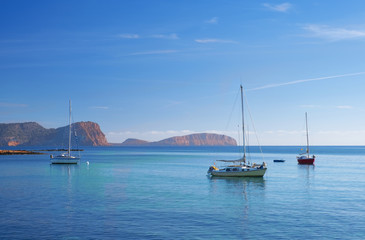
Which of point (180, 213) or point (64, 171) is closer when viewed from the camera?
point (180, 213)

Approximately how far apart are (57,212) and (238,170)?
40.3 m

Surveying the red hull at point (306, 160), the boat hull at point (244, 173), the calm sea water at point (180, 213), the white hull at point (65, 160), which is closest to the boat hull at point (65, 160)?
the white hull at point (65, 160)

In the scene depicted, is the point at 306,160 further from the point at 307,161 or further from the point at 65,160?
the point at 65,160

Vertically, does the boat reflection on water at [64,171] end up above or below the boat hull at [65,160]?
below

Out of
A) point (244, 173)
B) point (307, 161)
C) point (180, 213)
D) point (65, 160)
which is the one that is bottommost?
point (307, 161)

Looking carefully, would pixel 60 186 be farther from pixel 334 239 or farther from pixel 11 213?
pixel 334 239

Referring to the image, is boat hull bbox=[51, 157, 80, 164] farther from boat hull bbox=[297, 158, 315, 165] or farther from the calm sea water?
boat hull bbox=[297, 158, 315, 165]

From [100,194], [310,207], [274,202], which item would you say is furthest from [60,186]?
[310,207]

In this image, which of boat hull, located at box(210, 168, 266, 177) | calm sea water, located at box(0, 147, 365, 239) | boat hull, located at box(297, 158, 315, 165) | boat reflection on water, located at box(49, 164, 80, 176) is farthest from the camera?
boat hull, located at box(297, 158, 315, 165)

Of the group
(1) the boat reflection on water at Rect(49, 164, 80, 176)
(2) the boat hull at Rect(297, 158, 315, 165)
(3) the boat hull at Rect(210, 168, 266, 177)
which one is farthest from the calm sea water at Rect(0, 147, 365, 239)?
(2) the boat hull at Rect(297, 158, 315, 165)

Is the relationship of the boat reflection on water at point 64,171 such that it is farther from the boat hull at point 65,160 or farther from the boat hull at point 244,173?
the boat hull at point 244,173

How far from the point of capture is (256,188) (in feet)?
Answer: 169

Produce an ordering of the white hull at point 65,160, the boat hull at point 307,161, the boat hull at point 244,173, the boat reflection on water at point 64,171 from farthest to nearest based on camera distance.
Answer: the boat hull at point 307,161, the white hull at point 65,160, the boat reflection on water at point 64,171, the boat hull at point 244,173

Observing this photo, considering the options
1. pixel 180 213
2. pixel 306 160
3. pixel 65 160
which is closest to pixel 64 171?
pixel 65 160
